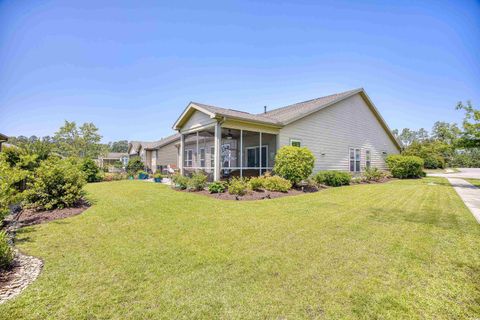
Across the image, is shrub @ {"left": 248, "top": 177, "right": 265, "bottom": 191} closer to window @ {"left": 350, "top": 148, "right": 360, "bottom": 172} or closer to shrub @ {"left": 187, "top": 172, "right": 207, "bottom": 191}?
shrub @ {"left": 187, "top": 172, "right": 207, "bottom": 191}

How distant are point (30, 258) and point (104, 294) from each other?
2195 millimetres

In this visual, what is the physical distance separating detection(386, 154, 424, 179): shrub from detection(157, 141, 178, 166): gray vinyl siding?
73.4 ft

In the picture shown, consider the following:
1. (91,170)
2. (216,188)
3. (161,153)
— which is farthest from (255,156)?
(161,153)

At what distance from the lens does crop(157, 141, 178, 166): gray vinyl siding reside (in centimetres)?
2588

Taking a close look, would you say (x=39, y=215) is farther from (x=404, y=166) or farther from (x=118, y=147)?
(x=118, y=147)

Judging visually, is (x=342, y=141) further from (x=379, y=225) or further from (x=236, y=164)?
(x=379, y=225)

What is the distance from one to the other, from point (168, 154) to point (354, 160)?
851 inches

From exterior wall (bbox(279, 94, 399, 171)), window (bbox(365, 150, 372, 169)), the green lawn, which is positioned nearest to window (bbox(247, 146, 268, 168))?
exterior wall (bbox(279, 94, 399, 171))

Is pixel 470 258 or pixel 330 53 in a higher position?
pixel 330 53

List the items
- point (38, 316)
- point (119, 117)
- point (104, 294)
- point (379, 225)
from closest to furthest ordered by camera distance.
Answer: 1. point (38, 316)
2. point (104, 294)
3. point (379, 225)
4. point (119, 117)

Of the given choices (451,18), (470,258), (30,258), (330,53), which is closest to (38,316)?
(30,258)

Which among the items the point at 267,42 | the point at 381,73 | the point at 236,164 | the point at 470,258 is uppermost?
the point at 267,42

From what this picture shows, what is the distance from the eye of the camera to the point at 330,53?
1420cm

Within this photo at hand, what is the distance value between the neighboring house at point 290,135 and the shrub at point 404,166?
1252 millimetres
